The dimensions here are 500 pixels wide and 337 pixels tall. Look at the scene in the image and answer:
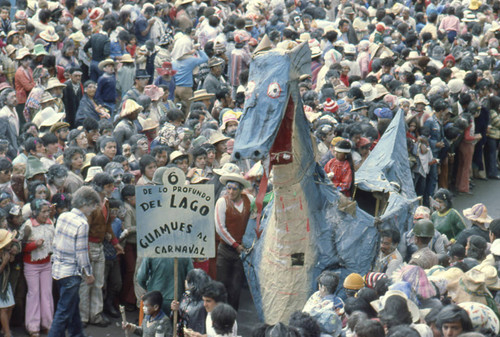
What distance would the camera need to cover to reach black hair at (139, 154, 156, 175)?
12.2 meters

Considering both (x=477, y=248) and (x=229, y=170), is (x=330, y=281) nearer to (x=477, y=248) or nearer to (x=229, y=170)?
(x=477, y=248)

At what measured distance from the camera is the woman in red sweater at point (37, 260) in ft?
35.0

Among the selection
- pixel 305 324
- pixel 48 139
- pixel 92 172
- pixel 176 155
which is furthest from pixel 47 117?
pixel 305 324

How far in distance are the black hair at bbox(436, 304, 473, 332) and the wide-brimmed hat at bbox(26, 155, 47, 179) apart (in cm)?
557

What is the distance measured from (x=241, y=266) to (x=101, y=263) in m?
1.60

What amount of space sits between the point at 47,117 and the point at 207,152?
8.53ft

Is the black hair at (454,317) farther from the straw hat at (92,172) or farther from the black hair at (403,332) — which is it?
the straw hat at (92,172)

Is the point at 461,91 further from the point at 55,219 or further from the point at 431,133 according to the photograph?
the point at 55,219

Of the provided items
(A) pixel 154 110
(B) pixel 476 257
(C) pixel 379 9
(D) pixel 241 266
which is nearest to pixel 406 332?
(B) pixel 476 257

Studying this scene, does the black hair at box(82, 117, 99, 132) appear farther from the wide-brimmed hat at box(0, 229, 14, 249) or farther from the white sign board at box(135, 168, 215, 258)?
the white sign board at box(135, 168, 215, 258)

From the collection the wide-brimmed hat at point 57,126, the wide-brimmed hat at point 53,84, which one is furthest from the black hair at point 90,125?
the wide-brimmed hat at point 53,84

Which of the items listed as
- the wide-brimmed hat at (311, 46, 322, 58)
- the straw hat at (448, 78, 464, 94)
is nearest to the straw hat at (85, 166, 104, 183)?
the wide-brimmed hat at (311, 46, 322, 58)

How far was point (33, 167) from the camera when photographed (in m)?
11.7

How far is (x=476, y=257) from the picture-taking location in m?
10.6
